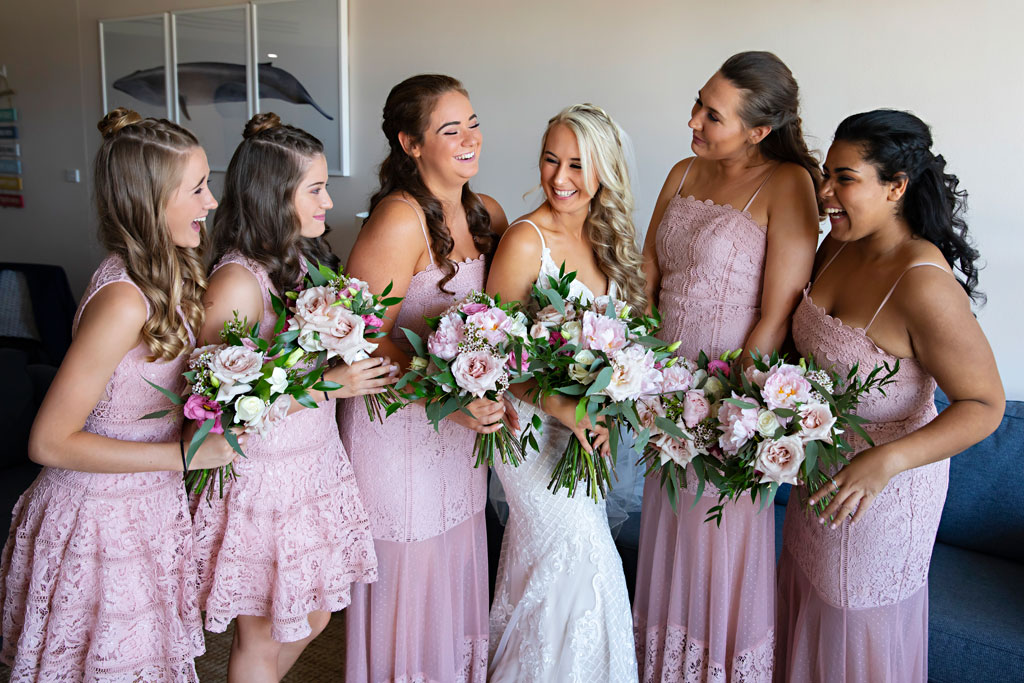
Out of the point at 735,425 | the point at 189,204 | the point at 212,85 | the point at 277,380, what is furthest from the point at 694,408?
the point at 212,85

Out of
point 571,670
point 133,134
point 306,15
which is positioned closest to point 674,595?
point 571,670

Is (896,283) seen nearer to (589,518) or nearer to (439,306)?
(589,518)

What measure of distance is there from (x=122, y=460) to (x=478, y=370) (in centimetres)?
83

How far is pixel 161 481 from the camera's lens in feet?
6.21

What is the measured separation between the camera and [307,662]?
9.41 feet

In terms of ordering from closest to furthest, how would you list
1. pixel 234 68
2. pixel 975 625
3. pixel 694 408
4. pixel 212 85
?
pixel 694 408 < pixel 975 625 < pixel 234 68 < pixel 212 85

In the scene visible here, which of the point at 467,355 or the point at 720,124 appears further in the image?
the point at 720,124

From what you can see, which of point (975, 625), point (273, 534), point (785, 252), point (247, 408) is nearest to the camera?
point (247, 408)

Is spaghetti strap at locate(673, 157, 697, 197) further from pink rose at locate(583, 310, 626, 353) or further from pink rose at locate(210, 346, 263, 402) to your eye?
pink rose at locate(210, 346, 263, 402)

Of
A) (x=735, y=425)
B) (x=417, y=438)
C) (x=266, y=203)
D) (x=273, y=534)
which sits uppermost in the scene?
(x=266, y=203)

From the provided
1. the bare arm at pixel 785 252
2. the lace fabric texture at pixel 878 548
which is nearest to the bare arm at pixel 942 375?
the lace fabric texture at pixel 878 548

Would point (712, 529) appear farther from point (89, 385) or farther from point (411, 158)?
point (89, 385)

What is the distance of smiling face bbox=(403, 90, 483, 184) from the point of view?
2.19 m

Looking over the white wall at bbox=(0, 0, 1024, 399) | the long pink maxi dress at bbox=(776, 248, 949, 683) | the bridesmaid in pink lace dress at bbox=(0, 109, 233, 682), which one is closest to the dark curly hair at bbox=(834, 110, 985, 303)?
the long pink maxi dress at bbox=(776, 248, 949, 683)
